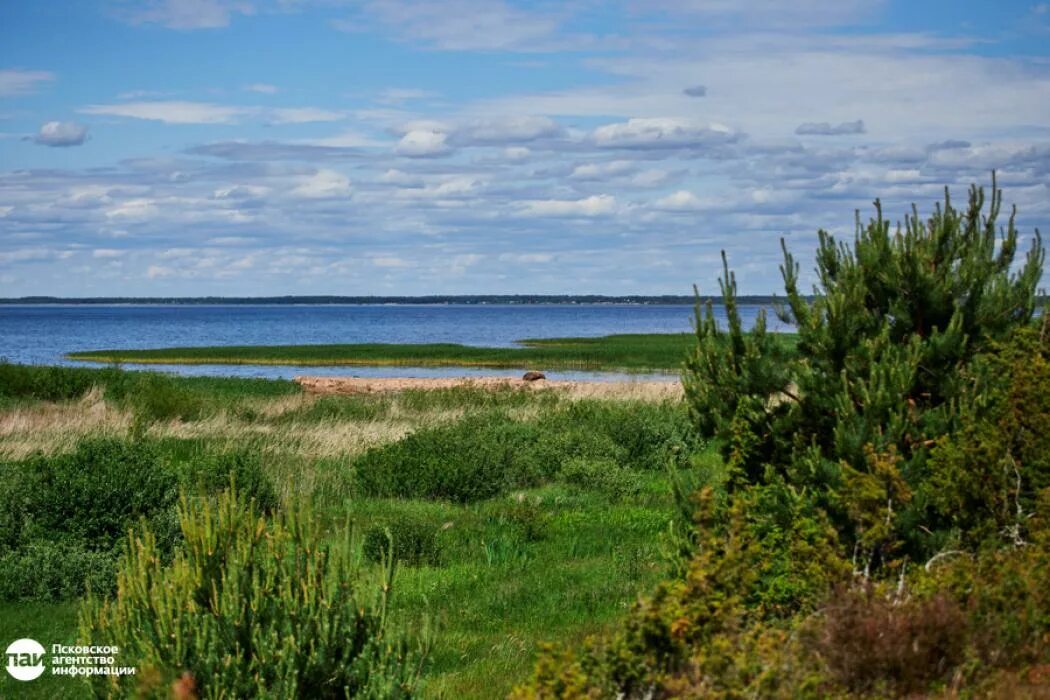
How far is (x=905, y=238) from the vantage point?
9430 millimetres

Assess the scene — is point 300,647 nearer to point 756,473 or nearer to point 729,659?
point 729,659

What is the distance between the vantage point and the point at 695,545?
8758 millimetres

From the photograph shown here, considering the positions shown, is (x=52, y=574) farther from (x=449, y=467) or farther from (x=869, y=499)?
(x=869, y=499)

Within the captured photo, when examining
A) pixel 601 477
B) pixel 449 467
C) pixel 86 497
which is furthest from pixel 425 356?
pixel 86 497

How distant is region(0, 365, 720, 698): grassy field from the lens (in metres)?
9.98

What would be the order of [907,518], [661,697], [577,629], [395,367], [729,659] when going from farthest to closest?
[395,367]
[577,629]
[907,518]
[661,697]
[729,659]

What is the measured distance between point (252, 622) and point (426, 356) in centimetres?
6729

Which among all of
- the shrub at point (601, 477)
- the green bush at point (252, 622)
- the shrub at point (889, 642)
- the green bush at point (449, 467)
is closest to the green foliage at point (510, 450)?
the green bush at point (449, 467)

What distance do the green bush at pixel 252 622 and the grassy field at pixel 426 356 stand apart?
182 feet

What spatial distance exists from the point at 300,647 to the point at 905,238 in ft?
20.1

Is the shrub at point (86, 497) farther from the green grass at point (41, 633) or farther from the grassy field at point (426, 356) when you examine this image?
the grassy field at point (426, 356)

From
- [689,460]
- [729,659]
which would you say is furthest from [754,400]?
[689,460]

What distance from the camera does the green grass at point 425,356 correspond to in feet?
219

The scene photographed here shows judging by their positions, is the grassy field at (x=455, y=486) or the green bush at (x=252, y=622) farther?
the grassy field at (x=455, y=486)
